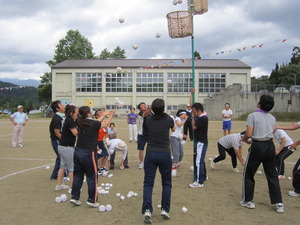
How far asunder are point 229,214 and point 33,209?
11.2 feet

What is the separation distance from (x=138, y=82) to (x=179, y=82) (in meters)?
6.82

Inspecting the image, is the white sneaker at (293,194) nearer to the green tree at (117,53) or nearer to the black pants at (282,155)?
the black pants at (282,155)

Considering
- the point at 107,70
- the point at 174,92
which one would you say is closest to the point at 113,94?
the point at 107,70

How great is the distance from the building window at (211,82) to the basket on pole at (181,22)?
35.9 m

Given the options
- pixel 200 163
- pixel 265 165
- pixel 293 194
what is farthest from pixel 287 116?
pixel 265 165

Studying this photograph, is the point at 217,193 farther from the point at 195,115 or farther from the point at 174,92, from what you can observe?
the point at 174,92

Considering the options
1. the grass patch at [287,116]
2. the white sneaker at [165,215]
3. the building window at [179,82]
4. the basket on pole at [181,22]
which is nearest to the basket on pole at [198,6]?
the basket on pole at [181,22]

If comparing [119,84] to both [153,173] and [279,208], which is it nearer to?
[153,173]

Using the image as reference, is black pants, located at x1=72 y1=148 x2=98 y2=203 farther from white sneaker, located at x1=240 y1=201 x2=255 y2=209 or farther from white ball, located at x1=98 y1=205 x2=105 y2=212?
white sneaker, located at x1=240 y1=201 x2=255 y2=209

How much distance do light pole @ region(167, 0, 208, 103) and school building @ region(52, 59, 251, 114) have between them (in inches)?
1361

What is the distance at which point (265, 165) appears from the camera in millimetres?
4398

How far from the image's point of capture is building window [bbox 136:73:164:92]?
4172 centimetres

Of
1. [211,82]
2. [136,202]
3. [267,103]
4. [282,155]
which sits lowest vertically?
[136,202]

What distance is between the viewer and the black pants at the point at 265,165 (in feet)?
14.1
